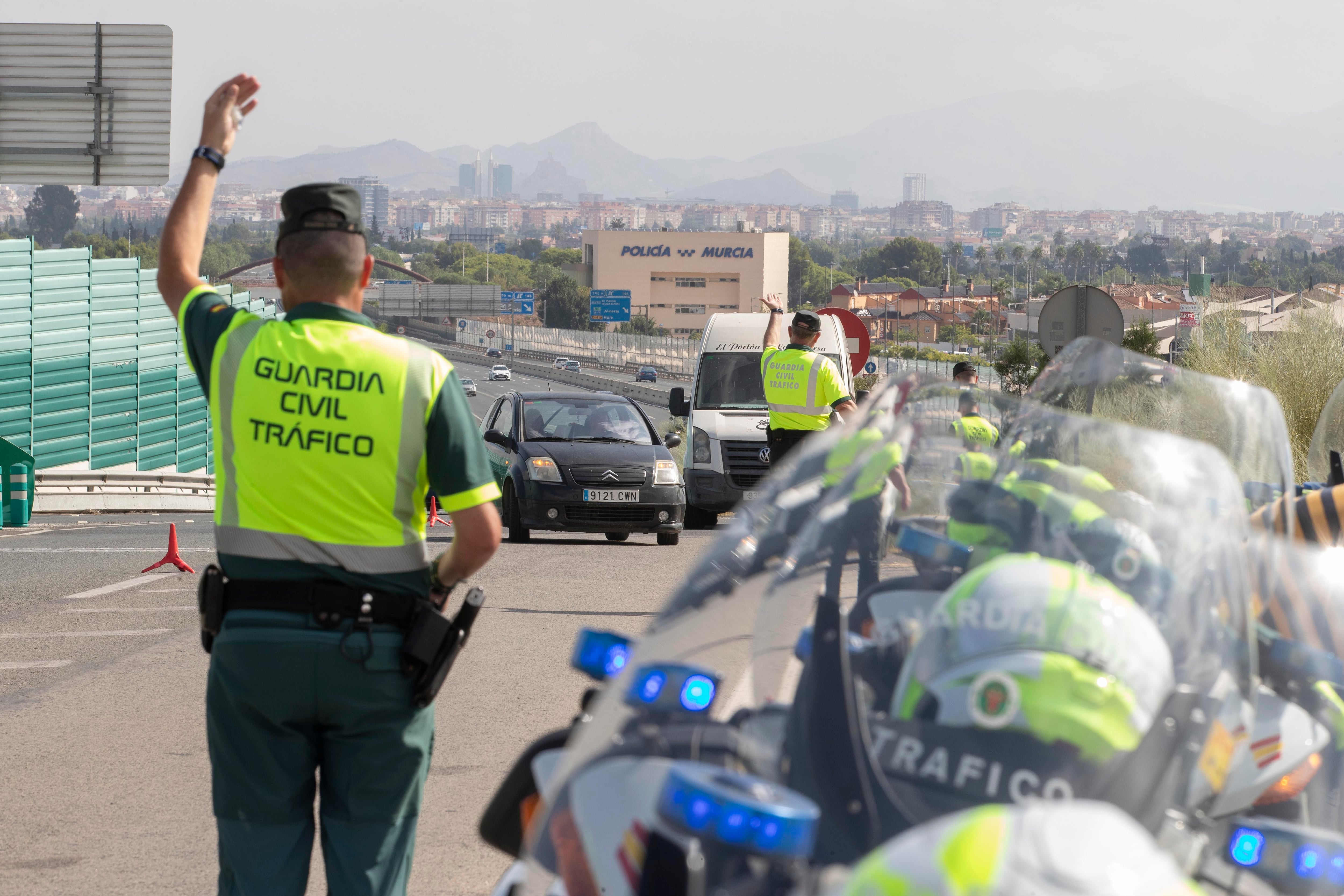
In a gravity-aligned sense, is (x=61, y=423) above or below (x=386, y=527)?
below

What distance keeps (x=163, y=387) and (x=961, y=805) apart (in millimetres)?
27845

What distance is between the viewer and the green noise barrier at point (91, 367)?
22688 millimetres

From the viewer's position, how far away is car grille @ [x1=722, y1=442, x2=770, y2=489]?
16484 millimetres

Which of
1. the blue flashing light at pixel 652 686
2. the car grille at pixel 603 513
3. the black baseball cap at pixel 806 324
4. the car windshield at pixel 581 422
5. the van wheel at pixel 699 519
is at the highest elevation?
the black baseball cap at pixel 806 324

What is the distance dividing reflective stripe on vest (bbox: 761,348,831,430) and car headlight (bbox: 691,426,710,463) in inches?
221

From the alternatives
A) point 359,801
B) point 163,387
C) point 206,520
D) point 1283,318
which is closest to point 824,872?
point 359,801

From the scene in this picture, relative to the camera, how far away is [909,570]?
2760 millimetres

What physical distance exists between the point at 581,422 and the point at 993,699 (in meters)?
13.5

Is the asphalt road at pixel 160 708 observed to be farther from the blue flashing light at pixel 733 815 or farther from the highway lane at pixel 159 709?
the blue flashing light at pixel 733 815

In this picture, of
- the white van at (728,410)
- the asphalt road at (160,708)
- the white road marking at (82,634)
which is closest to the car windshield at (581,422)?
the white van at (728,410)

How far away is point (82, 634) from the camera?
30.2ft

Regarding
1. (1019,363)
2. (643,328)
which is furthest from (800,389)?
(643,328)

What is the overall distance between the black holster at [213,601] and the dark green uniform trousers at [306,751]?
0.09 ft

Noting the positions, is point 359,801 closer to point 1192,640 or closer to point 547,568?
point 1192,640
